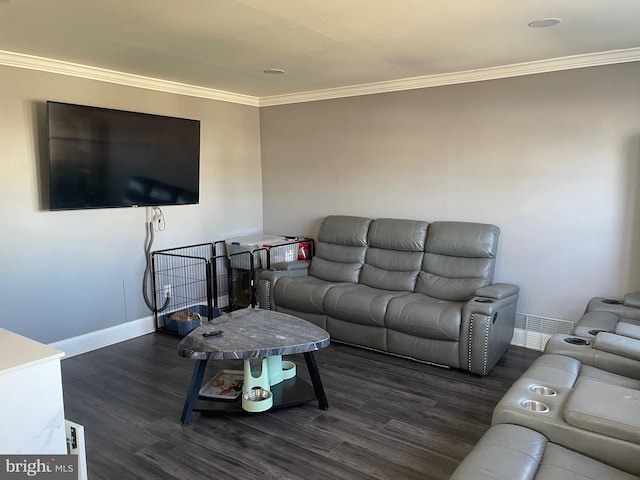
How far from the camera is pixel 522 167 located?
4129mm

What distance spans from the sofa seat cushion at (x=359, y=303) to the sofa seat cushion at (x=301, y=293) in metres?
0.09

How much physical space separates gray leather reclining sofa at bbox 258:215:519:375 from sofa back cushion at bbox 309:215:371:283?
0.01m

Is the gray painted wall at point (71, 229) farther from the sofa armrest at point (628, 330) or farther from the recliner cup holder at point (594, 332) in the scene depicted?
the sofa armrest at point (628, 330)

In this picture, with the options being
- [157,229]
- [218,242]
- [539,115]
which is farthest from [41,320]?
[539,115]

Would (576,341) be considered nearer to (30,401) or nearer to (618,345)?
(618,345)

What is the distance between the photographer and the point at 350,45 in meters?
3.34

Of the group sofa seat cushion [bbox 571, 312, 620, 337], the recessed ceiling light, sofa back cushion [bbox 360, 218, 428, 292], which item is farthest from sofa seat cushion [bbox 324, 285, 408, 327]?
the recessed ceiling light

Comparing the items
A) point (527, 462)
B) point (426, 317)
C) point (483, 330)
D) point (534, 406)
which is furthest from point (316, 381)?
point (527, 462)

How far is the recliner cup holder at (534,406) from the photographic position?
Answer: 2057 millimetres

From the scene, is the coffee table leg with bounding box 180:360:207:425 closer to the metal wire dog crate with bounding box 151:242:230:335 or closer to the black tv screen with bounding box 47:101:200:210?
the metal wire dog crate with bounding box 151:242:230:335

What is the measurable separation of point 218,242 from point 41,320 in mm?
1964

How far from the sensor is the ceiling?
2580 millimetres

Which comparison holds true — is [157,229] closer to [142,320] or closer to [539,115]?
[142,320]

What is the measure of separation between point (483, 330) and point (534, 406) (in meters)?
1.44
